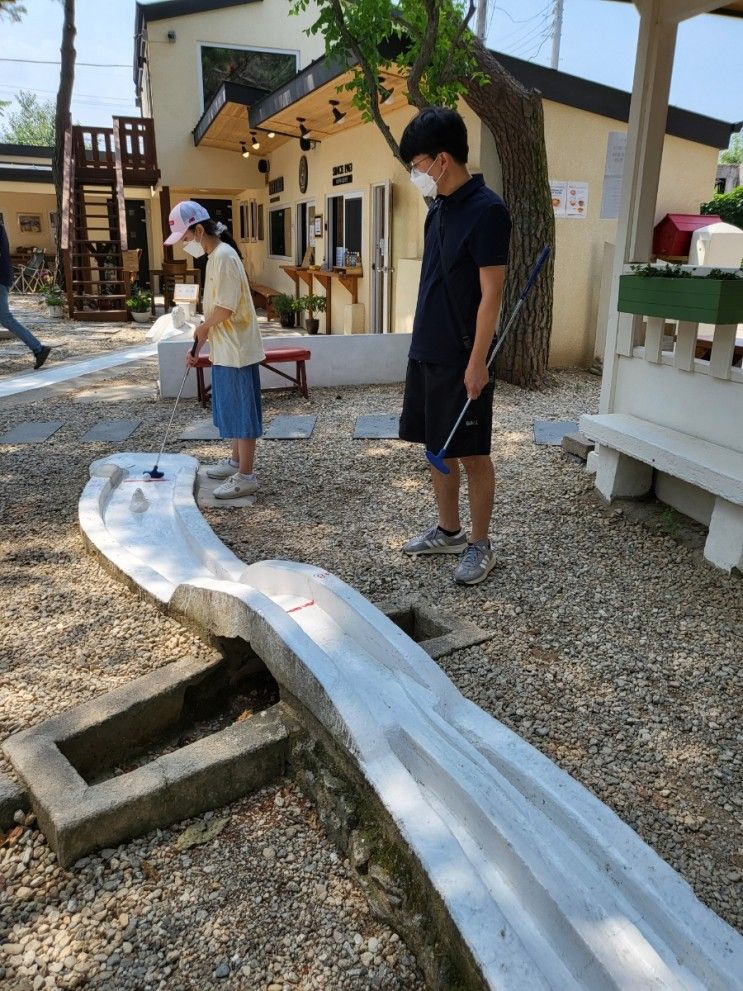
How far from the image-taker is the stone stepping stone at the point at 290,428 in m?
5.92

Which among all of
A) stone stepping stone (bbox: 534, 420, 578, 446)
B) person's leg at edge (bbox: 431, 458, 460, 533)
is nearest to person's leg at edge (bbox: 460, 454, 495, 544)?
person's leg at edge (bbox: 431, 458, 460, 533)

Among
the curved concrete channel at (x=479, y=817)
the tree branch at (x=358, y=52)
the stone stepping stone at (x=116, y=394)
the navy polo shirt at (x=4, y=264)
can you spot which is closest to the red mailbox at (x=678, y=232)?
the tree branch at (x=358, y=52)

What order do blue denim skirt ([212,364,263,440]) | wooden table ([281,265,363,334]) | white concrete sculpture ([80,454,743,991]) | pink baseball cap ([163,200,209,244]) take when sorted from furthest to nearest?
wooden table ([281,265,363,334]) → blue denim skirt ([212,364,263,440]) → pink baseball cap ([163,200,209,244]) → white concrete sculpture ([80,454,743,991])

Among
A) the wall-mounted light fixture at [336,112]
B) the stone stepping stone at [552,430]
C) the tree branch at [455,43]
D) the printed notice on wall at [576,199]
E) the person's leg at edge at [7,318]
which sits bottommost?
the stone stepping stone at [552,430]

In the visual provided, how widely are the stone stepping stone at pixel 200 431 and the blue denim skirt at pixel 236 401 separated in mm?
1364

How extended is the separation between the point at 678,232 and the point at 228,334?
649 centimetres

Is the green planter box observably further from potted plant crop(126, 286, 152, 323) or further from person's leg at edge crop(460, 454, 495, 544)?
potted plant crop(126, 286, 152, 323)

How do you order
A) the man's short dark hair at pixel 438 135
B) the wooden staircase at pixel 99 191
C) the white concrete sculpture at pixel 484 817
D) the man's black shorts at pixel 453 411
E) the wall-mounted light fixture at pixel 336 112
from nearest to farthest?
the white concrete sculpture at pixel 484 817, the man's short dark hair at pixel 438 135, the man's black shorts at pixel 453 411, the wall-mounted light fixture at pixel 336 112, the wooden staircase at pixel 99 191

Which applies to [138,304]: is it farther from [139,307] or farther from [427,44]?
[427,44]

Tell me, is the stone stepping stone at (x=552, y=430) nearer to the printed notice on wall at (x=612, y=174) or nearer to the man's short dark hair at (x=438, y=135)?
the man's short dark hair at (x=438, y=135)

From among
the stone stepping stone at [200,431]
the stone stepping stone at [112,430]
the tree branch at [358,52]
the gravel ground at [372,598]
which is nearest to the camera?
the gravel ground at [372,598]

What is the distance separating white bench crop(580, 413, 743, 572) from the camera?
3.31 m

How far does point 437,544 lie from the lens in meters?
3.63

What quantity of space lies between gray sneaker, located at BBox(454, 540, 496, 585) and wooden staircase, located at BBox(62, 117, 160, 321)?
38.6ft
